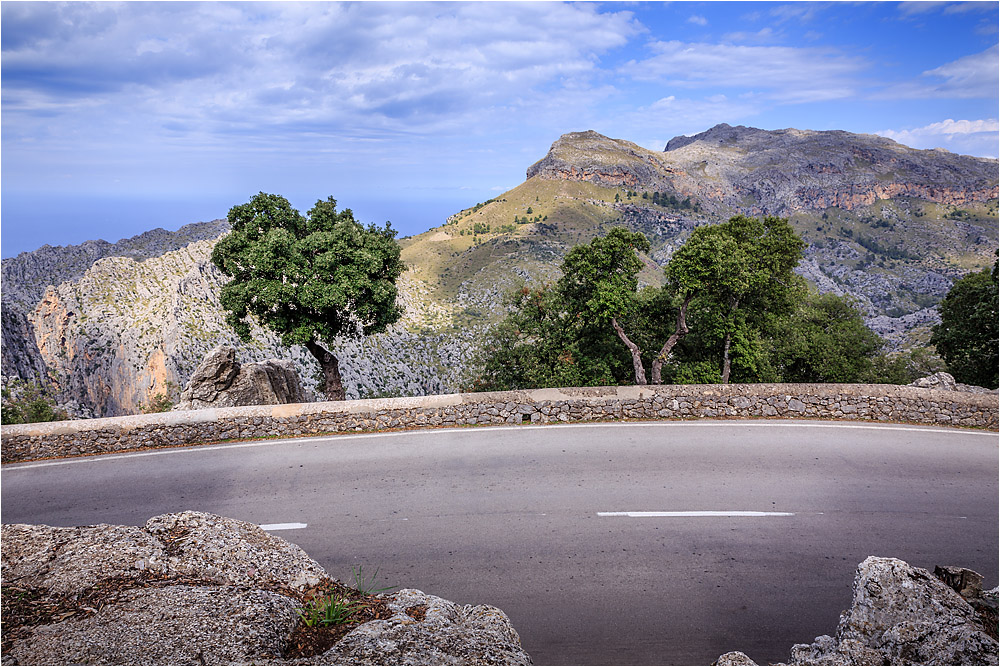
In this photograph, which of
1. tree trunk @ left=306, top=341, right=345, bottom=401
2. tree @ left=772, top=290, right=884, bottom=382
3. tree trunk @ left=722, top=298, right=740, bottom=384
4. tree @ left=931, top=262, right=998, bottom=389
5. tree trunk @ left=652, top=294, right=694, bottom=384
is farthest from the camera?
tree @ left=772, top=290, right=884, bottom=382

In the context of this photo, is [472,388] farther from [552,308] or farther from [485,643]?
[485,643]

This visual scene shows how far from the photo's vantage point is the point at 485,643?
4.48 meters

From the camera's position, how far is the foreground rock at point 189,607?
4102mm

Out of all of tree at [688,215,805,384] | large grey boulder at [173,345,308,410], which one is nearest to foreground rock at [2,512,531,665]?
large grey boulder at [173,345,308,410]

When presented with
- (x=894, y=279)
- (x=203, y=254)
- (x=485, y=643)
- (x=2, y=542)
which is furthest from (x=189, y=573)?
(x=894, y=279)

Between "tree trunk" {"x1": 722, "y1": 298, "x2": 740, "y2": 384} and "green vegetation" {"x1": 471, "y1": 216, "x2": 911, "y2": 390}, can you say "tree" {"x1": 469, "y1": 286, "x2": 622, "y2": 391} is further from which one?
"tree trunk" {"x1": 722, "y1": 298, "x2": 740, "y2": 384}

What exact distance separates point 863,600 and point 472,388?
59.8ft

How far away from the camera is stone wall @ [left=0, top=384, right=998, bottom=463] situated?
1123cm

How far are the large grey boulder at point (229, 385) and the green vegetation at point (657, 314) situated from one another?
8121mm

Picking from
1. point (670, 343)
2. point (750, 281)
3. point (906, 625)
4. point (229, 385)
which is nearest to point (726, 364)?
point (670, 343)

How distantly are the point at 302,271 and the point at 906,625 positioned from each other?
1574 centimetres

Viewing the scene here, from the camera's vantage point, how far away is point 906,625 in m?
4.58

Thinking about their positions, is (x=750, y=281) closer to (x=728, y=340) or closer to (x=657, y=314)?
(x=728, y=340)

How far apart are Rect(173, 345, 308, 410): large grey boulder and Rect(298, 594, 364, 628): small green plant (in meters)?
11.5
